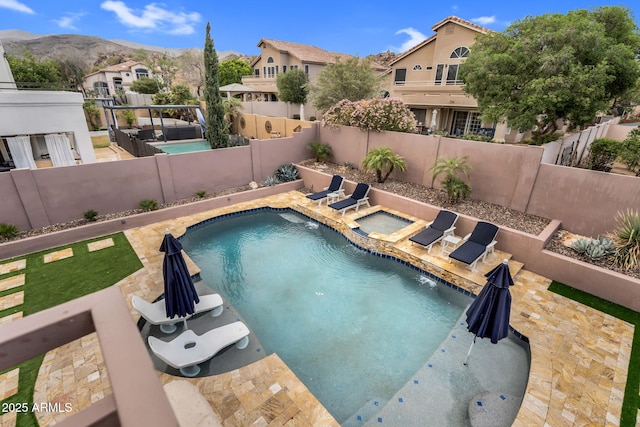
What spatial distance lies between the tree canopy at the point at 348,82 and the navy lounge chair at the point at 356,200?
12.1m

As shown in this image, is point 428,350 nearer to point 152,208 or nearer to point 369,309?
point 369,309

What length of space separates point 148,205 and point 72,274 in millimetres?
4021

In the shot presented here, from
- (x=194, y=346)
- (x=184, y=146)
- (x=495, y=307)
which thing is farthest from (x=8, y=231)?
(x=184, y=146)

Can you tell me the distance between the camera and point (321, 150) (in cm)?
1691

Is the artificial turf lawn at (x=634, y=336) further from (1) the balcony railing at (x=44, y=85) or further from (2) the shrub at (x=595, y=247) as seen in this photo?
(1) the balcony railing at (x=44, y=85)

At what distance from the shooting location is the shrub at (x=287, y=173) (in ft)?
51.2

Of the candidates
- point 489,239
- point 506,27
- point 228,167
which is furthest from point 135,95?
point 489,239

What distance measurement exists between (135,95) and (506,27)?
45.4 meters

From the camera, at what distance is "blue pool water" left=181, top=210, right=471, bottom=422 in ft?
19.4

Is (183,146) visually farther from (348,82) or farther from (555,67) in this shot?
(555,67)

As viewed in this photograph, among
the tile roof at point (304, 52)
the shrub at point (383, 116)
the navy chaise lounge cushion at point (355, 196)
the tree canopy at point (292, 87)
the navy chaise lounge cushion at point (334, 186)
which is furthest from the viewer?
the tile roof at point (304, 52)

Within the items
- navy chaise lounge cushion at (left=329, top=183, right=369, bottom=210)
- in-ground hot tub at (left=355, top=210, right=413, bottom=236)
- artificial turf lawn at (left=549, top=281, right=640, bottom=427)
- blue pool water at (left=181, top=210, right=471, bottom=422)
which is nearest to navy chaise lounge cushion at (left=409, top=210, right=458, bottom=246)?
blue pool water at (left=181, top=210, right=471, bottom=422)

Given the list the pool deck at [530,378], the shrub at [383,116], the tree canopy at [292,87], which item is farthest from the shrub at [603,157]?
the tree canopy at [292,87]

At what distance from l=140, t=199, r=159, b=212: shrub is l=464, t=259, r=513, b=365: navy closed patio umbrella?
11.6m
